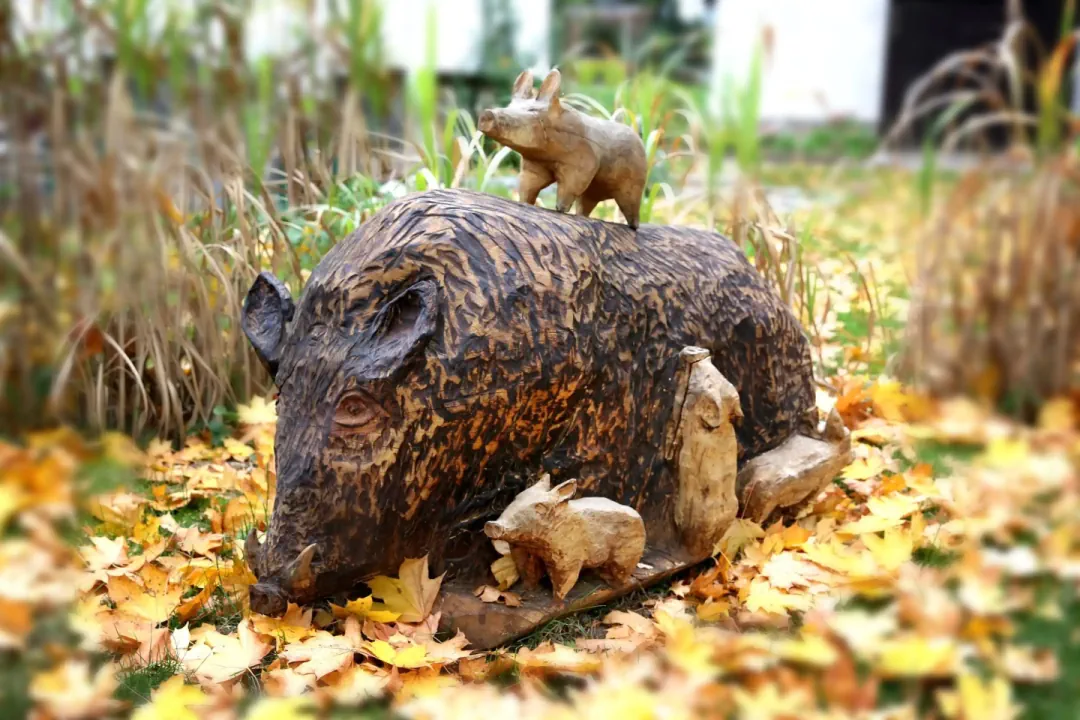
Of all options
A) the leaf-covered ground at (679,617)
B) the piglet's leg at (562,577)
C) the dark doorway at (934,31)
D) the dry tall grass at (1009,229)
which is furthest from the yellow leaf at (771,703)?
the piglet's leg at (562,577)

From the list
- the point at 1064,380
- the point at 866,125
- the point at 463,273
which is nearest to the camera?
the point at 1064,380

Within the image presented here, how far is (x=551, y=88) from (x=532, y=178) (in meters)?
0.29

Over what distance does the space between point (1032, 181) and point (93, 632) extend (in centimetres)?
169

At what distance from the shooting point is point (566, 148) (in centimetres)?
264

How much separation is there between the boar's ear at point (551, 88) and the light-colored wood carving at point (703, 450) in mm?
782

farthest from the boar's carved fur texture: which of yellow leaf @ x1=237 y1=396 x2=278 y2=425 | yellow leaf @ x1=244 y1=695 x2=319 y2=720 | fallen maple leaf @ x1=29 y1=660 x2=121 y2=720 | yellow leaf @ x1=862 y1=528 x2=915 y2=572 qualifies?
yellow leaf @ x1=237 y1=396 x2=278 y2=425

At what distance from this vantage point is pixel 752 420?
9.87ft

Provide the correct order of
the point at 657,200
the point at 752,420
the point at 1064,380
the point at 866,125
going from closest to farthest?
the point at 1064,380, the point at 866,125, the point at 752,420, the point at 657,200

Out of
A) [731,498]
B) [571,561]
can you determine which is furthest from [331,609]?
[731,498]

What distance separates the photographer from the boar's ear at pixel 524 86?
2.63 metres

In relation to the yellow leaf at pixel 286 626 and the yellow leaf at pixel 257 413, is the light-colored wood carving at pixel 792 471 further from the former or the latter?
the yellow leaf at pixel 257 413

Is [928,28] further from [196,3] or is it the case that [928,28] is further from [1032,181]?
[196,3]

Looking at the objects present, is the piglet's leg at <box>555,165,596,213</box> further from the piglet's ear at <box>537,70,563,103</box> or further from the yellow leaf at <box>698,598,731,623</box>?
the yellow leaf at <box>698,598,731,623</box>

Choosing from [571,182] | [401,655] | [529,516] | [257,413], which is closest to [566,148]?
[571,182]
